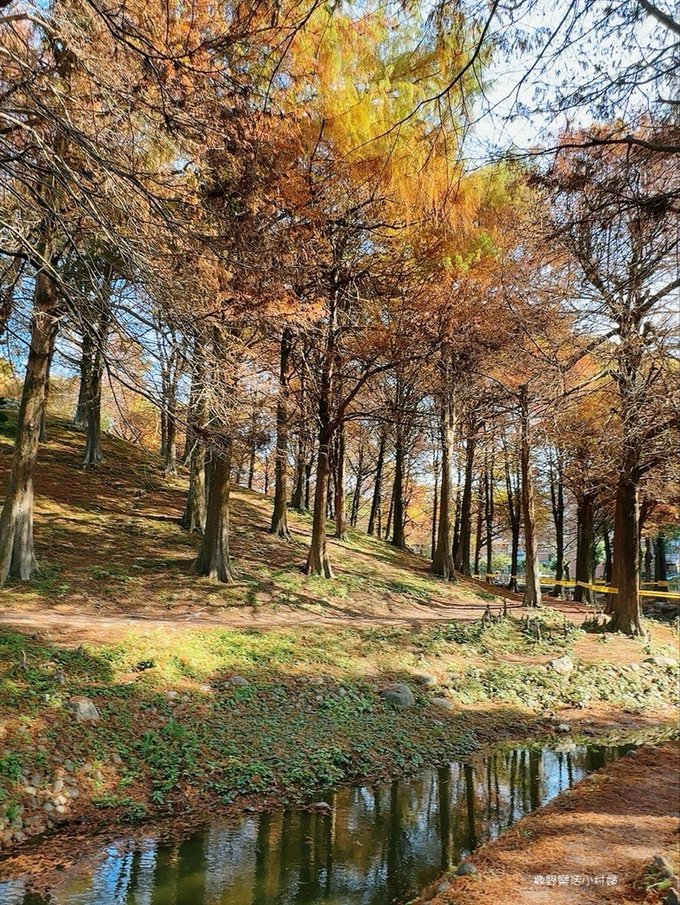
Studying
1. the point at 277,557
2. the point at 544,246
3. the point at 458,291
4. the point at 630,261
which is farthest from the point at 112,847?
the point at 458,291

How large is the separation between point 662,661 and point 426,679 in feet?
12.8

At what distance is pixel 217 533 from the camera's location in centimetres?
1105

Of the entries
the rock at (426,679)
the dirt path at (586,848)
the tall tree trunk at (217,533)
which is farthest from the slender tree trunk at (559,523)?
the dirt path at (586,848)

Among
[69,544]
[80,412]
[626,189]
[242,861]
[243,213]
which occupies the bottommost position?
[242,861]

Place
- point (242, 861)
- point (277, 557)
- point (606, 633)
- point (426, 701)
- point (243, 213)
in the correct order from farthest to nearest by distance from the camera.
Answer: point (277, 557), point (606, 633), point (426, 701), point (243, 213), point (242, 861)

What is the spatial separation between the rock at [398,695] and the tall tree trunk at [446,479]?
801cm

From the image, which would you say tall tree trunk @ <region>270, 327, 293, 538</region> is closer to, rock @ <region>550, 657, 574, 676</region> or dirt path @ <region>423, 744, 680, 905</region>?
rock @ <region>550, 657, 574, 676</region>

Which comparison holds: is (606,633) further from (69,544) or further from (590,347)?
(69,544)

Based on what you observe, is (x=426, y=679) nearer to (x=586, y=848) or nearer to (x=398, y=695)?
(x=398, y=695)

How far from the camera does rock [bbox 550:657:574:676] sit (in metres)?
8.95

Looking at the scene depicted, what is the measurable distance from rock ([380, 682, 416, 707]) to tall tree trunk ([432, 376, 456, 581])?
801 cm

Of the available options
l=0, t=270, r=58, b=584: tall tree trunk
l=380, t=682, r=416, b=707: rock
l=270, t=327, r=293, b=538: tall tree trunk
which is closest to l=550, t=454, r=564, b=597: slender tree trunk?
l=270, t=327, r=293, b=538: tall tree trunk

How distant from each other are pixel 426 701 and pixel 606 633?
197 inches

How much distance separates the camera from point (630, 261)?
5.99 m
